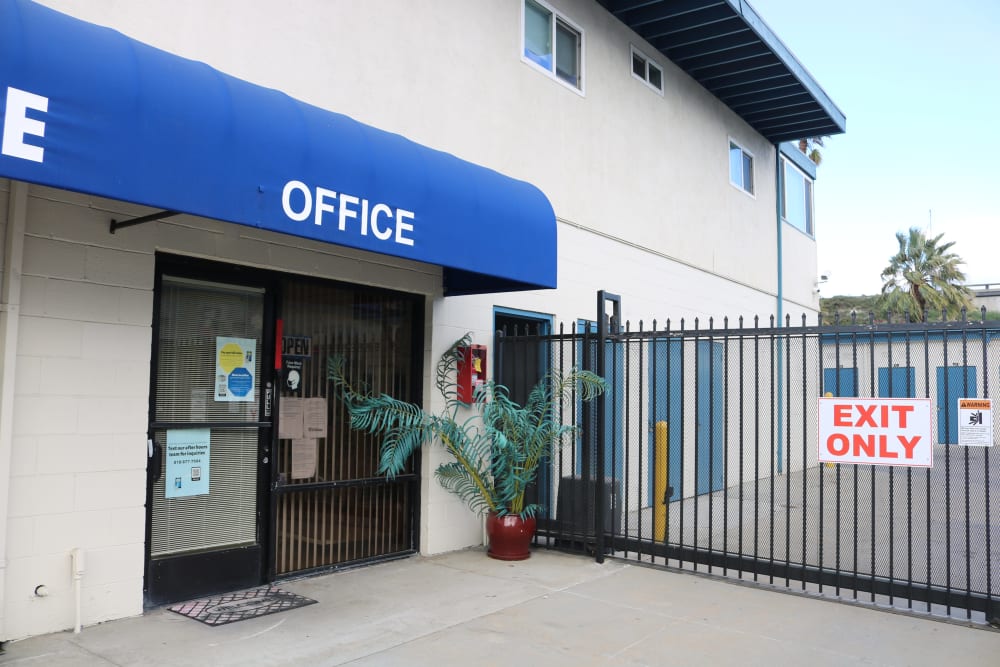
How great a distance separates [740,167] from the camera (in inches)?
581

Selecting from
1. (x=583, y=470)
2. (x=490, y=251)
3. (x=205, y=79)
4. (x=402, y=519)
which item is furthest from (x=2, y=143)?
(x=583, y=470)

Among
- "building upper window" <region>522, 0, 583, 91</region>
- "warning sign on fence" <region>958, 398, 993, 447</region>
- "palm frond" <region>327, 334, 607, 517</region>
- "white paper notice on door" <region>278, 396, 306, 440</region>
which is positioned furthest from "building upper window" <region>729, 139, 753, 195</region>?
"white paper notice on door" <region>278, 396, 306, 440</region>

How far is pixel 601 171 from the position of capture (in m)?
10.3

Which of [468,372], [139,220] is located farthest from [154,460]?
[468,372]

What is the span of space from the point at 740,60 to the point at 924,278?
2767 cm

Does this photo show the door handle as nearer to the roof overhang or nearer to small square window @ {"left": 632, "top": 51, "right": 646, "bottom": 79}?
the roof overhang

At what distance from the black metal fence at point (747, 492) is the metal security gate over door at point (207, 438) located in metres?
2.96

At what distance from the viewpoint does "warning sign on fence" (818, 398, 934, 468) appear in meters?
5.87

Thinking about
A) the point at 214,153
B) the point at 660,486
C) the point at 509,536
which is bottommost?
the point at 509,536

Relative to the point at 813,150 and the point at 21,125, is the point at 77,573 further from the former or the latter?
the point at 813,150

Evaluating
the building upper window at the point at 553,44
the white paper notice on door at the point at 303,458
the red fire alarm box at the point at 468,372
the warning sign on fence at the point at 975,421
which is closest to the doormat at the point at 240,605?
the white paper notice on door at the point at 303,458

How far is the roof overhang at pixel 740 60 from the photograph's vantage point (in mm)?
10867

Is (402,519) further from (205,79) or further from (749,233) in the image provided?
(749,233)

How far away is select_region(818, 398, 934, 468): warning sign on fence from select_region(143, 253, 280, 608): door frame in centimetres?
440
